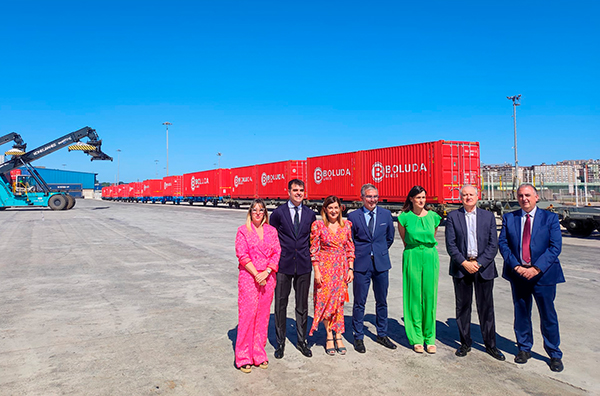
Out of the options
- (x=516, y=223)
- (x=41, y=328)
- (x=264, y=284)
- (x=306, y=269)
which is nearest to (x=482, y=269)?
(x=516, y=223)

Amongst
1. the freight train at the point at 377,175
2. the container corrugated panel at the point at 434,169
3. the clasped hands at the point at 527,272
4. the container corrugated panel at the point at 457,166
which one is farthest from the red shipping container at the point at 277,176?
the clasped hands at the point at 527,272

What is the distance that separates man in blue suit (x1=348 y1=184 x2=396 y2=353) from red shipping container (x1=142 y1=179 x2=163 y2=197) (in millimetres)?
53854

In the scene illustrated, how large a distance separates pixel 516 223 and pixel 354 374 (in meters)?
2.07

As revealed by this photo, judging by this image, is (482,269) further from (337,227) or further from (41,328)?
(41,328)

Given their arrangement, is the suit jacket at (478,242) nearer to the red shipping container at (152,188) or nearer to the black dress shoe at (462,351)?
the black dress shoe at (462,351)

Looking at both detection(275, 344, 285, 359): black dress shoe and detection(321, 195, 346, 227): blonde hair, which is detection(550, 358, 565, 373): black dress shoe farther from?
detection(275, 344, 285, 359): black dress shoe

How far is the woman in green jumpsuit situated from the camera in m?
3.99

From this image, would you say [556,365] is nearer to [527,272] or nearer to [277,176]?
[527,272]

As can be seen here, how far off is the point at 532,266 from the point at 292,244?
2.22m

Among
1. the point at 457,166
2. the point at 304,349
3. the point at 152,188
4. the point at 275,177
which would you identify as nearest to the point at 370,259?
the point at 304,349

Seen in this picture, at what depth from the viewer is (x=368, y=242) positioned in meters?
4.14

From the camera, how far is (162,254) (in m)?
10.2

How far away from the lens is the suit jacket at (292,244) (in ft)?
13.0

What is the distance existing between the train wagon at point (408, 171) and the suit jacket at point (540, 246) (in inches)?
515
